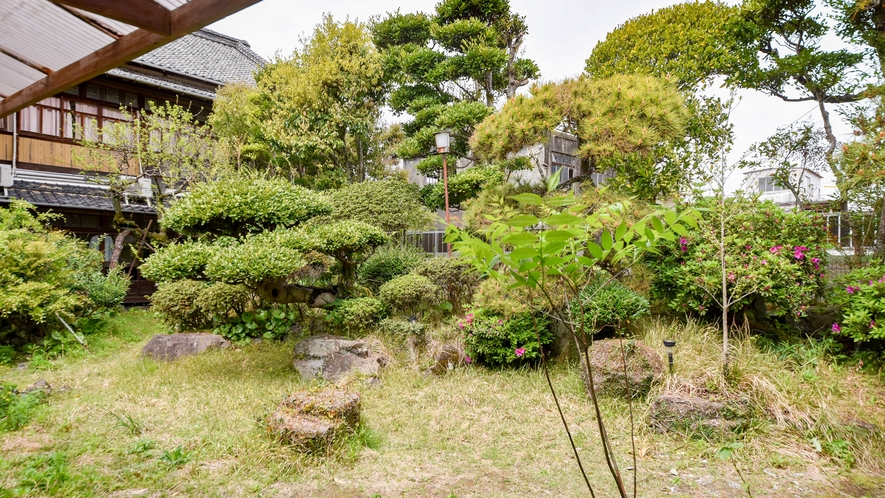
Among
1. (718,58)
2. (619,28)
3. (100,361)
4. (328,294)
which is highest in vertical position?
(619,28)

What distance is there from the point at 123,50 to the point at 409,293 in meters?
4.30

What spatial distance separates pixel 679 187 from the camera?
645cm

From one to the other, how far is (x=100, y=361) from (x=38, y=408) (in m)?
2.19

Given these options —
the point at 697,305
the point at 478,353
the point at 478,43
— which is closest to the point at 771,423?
the point at 697,305

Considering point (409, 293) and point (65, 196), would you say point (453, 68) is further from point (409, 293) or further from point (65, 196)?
point (65, 196)

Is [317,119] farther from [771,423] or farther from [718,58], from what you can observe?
[771,423]

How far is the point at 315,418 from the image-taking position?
3578 millimetres

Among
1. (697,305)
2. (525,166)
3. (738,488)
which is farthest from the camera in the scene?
(525,166)

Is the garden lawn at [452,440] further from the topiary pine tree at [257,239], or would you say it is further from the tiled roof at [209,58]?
the tiled roof at [209,58]

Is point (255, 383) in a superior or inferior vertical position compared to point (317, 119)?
inferior

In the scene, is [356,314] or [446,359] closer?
[446,359]

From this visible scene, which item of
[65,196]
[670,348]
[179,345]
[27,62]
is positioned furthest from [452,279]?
[65,196]

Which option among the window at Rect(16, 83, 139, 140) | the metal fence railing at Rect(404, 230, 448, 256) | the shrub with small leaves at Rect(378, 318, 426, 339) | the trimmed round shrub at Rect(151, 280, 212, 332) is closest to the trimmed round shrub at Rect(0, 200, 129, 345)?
the trimmed round shrub at Rect(151, 280, 212, 332)

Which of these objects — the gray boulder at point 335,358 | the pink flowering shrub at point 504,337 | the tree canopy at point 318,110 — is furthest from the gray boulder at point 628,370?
the tree canopy at point 318,110
